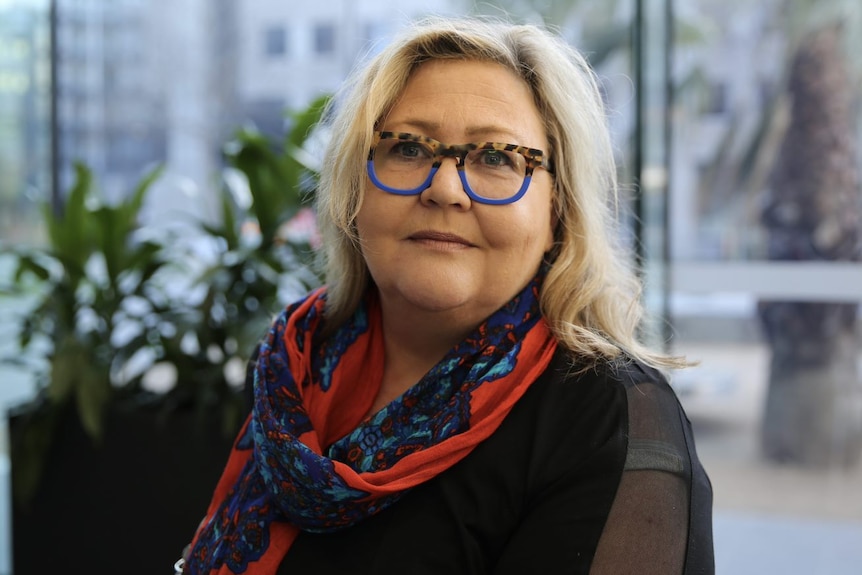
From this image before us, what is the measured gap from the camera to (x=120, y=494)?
283cm

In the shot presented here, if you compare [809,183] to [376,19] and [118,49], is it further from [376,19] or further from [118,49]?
[118,49]

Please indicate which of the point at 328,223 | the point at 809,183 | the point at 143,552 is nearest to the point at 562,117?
the point at 328,223

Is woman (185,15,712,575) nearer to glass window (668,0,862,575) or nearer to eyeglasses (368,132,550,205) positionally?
eyeglasses (368,132,550,205)

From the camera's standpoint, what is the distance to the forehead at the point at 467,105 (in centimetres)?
122

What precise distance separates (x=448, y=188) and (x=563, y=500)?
427 millimetres

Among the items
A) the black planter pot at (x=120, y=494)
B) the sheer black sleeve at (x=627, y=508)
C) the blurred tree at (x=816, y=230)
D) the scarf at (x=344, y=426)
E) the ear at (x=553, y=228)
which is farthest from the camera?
the blurred tree at (x=816, y=230)

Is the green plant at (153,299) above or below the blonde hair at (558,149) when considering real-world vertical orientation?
below

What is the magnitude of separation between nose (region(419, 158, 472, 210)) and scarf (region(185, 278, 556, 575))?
0.58ft

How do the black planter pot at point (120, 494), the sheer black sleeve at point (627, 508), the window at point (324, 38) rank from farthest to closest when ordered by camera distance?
the window at point (324, 38), the black planter pot at point (120, 494), the sheer black sleeve at point (627, 508)

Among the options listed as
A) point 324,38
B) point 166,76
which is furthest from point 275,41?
point 166,76

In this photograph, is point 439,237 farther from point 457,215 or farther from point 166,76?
point 166,76

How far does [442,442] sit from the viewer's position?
1163 millimetres

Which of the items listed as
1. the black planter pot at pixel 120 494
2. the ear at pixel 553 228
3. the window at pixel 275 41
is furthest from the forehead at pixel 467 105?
the window at pixel 275 41

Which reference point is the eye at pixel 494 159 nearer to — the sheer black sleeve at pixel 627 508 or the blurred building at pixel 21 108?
the sheer black sleeve at pixel 627 508
